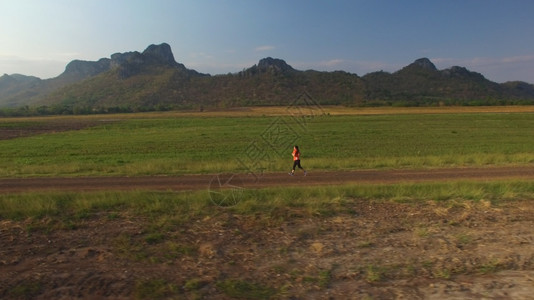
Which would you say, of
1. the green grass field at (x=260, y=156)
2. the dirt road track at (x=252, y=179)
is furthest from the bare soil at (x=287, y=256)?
the green grass field at (x=260, y=156)

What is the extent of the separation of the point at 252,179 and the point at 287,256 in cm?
993

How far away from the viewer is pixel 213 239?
7.02 meters

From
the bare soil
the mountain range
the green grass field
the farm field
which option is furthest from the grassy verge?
the mountain range

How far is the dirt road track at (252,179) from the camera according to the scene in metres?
15.0

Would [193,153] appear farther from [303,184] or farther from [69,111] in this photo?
[69,111]

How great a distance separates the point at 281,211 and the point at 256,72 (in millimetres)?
169153

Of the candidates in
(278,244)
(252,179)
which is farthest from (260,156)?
(278,244)

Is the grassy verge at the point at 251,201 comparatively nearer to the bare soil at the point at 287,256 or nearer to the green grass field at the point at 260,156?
the bare soil at the point at 287,256

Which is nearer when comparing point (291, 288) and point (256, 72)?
point (291, 288)

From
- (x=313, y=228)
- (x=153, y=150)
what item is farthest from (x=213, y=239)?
(x=153, y=150)

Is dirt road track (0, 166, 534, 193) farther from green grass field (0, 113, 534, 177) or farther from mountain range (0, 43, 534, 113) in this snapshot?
mountain range (0, 43, 534, 113)

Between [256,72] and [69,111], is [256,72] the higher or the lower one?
the higher one

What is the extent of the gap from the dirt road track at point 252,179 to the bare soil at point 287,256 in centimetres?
601

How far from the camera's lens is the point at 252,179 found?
16156 millimetres
